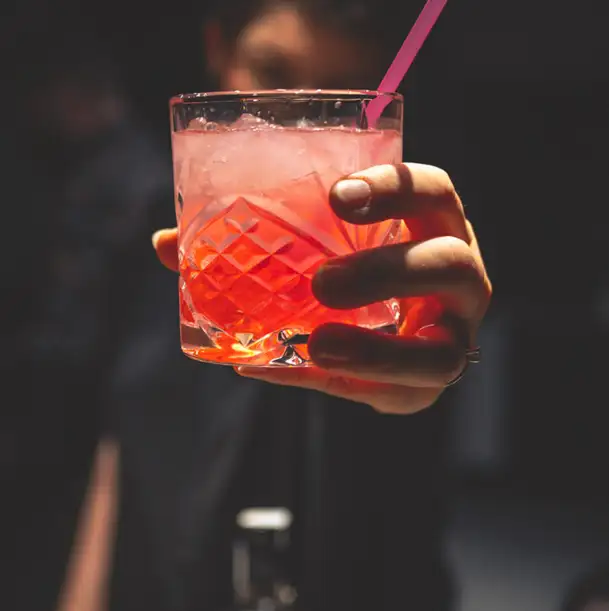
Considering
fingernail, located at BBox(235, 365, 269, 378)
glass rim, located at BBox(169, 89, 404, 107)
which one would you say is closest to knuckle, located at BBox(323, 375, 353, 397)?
fingernail, located at BBox(235, 365, 269, 378)

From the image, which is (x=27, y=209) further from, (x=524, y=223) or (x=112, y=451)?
(x=524, y=223)

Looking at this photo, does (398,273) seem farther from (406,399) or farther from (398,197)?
(406,399)

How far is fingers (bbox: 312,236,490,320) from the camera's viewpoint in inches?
38.9

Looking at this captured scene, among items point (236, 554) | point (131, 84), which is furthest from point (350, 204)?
point (131, 84)

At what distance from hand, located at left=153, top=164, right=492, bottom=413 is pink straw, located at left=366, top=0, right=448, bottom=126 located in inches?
4.2

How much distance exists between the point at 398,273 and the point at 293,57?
1.43 m

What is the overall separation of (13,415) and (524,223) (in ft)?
10.3

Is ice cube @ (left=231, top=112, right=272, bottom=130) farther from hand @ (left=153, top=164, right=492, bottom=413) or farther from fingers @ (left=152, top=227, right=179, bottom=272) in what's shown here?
fingers @ (left=152, top=227, right=179, bottom=272)

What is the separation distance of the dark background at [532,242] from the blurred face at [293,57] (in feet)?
7.57

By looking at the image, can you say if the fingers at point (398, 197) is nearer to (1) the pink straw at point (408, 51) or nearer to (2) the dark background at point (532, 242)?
(1) the pink straw at point (408, 51)

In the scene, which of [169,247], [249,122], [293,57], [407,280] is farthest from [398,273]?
[293,57]

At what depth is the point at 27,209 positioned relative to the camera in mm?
4684

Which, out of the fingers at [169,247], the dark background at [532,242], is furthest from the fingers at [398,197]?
the dark background at [532,242]

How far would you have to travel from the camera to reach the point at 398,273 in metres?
1.00
